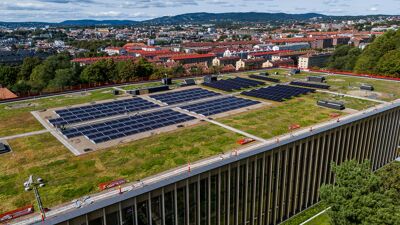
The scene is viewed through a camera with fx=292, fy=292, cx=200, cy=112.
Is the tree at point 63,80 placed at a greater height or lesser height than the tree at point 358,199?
greater

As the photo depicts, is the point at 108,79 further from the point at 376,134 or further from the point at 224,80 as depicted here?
the point at 376,134

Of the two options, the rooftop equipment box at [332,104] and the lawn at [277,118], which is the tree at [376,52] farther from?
the lawn at [277,118]

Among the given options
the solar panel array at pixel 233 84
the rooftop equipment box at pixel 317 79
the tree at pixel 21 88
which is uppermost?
the rooftop equipment box at pixel 317 79

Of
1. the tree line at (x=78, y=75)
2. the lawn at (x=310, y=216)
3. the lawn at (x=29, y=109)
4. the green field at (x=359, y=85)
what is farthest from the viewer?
the tree line at (x=78, y=75)

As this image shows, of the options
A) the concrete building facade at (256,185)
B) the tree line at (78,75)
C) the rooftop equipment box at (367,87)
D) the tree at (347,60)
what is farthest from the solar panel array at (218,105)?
the tree at (347,60)

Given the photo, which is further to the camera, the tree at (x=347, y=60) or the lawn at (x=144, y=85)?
the tree at (x=347, y=60)

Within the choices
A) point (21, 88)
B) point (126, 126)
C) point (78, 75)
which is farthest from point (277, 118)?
point (21, 88)

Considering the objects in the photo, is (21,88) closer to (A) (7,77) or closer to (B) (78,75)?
(B) (78,75)

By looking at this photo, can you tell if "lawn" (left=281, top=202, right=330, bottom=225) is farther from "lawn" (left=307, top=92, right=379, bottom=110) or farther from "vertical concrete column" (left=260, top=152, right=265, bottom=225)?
"lawn" (left=307, top=92, right=379, bottom=110)
